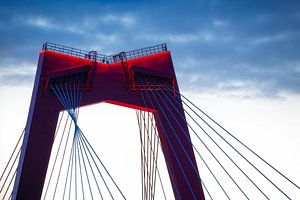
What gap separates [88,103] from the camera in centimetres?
1720

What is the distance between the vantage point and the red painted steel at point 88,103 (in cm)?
1522

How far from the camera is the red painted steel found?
15.2m

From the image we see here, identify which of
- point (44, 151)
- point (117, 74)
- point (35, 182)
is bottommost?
point (35, 182)

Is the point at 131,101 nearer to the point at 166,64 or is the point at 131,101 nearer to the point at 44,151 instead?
the point at 166,64

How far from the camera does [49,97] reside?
16.4 m

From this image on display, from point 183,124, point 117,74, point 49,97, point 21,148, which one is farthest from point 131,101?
point 21,148

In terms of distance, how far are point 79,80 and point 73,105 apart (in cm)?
129

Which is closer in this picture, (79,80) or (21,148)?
(21,148)

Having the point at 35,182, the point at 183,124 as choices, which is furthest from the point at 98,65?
the point at 35,182

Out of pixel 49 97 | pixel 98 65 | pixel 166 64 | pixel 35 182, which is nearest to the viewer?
pixel 35 182

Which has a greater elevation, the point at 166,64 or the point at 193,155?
the point at 166,64

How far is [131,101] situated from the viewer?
18266mm

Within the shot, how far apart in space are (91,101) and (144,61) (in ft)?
10.1

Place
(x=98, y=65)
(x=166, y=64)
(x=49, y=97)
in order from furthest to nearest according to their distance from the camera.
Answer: (x=166, y=64), (x=98, y=65), (x=49, y=97)
